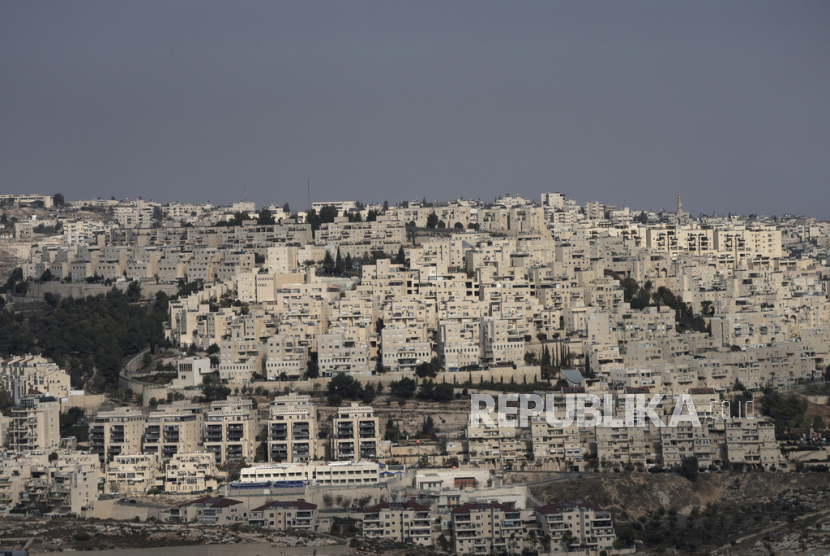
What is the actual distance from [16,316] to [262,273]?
7581 millimetres

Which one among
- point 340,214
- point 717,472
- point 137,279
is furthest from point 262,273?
point 717,472

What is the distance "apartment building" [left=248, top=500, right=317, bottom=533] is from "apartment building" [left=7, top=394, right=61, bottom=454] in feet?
22.6

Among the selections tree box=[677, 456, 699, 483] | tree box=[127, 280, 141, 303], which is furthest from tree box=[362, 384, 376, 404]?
tree box=[127, 280, 141, 303]

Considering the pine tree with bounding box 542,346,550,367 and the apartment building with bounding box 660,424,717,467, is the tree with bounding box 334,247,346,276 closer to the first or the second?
the pine tree with bounding box 542,346,550,367

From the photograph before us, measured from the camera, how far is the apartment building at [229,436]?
38.6 metres

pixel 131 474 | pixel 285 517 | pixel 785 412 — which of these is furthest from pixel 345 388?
pixel 785 412

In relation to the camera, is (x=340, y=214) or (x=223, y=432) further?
(x=340, y=214)

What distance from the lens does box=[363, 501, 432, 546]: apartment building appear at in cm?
3394

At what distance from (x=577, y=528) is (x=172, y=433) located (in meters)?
10.2

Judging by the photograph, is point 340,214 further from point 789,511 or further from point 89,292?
point 789,511

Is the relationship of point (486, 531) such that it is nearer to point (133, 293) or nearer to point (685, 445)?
point (685, 445)

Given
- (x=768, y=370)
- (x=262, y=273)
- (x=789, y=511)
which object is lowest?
(x=789, y=511)

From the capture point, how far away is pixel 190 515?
3481 cm

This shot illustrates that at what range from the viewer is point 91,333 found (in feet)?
152
